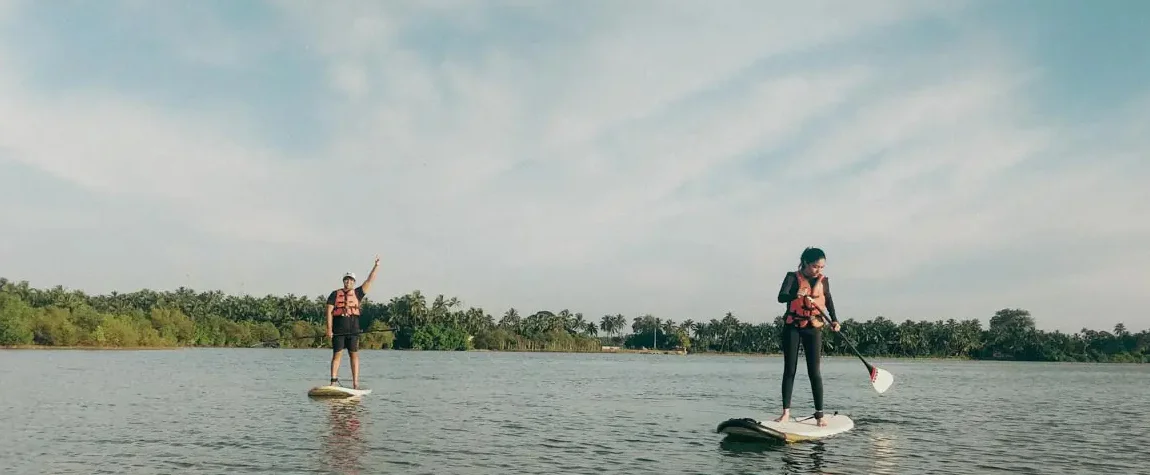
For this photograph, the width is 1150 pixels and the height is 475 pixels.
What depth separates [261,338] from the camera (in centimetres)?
15975

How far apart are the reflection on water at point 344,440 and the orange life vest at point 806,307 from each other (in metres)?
7.30

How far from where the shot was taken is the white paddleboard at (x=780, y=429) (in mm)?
14648

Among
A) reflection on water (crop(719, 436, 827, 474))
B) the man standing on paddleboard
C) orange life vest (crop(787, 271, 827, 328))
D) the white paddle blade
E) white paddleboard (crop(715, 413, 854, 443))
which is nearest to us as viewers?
reflection on water (crop(719, 436, 827, 474))

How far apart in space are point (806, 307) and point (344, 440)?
7.85 metres

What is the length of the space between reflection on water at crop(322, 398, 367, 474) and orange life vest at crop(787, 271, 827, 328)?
730cm

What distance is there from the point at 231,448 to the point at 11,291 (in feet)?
551

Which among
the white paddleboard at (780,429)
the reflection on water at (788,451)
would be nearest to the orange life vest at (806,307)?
the white paddleboard at (780,429)

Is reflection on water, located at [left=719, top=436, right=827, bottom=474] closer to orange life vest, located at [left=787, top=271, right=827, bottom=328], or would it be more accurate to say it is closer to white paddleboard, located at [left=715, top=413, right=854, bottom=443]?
white paddleboard, located at [left=715, top=413, right=854, bottom=443]

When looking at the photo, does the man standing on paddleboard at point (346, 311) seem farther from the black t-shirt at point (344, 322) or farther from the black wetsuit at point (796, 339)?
the black wetsuit at point (796, 339)

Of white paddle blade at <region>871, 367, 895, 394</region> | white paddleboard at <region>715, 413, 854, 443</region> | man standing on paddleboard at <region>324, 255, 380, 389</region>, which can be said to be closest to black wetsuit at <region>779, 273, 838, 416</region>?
white paddleboard at <region>715, 413, 854, 443</region>

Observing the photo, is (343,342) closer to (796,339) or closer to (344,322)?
(344,322)

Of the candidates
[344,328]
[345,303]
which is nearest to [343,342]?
[344,328]

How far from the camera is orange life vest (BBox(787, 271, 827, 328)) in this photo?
48.6 feet

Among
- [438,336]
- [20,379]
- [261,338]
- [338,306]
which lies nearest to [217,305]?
[261,338]
